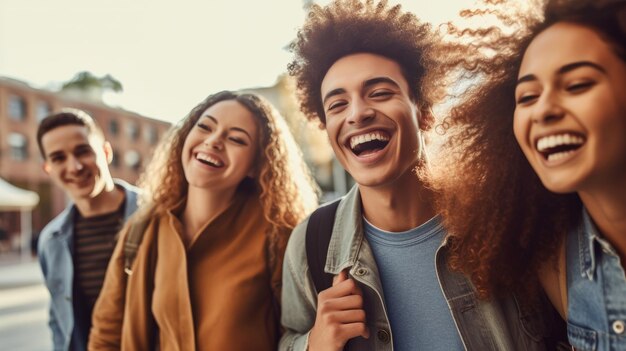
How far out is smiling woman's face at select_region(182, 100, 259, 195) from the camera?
247cm

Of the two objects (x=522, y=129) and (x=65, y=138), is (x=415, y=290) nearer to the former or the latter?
(x=522, y=129)

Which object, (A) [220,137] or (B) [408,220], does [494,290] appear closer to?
(B) [408,220]

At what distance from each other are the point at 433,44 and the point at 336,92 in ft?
1.45

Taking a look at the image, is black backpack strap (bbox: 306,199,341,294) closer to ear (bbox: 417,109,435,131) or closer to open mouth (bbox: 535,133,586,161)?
ear (bbox: 417,109,435,131)

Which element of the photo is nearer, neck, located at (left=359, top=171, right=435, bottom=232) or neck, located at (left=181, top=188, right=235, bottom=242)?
neck, located at (left=359, top=171, right=435, bottom=232)

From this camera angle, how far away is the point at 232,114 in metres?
2.56

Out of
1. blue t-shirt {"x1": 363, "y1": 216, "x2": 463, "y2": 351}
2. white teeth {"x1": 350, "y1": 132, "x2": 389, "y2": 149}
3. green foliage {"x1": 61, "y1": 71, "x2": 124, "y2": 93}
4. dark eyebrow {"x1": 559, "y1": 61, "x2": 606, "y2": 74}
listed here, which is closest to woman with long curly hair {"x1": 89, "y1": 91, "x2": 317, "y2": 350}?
blue t-shirt {"x1": 363, "y1": 216, "x2": 463, "y2": 351}

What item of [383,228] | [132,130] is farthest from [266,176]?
[132,130]

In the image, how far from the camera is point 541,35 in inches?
57.6

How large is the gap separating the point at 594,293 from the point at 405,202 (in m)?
0.78

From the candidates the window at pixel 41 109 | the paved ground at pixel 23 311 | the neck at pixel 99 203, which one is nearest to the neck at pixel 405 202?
the neck at pixel 99 203

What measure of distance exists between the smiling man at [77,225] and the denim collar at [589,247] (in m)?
2.84

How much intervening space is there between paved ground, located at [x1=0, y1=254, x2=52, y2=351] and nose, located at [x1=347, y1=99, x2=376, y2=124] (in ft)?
22.1

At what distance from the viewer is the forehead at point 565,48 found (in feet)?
4.36
